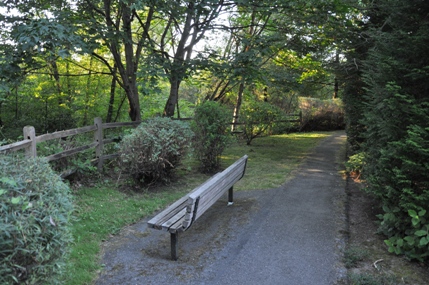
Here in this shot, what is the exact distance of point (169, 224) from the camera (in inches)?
141

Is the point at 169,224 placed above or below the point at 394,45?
below

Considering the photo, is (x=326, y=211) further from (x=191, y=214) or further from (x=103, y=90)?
(x=103, y=90)

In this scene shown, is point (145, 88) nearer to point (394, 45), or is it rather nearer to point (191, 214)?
point (191, 214)

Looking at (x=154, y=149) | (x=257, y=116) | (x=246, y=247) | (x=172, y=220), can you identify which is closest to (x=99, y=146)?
(x=154, y=149)

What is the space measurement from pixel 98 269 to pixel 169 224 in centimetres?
89

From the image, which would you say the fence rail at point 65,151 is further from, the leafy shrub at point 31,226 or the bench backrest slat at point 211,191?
the bench backrest slat at point 211,191

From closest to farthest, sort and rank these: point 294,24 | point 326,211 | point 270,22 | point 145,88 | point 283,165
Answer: point 326,211
point 145,88
point 283,165
point 294,24
point 270,22

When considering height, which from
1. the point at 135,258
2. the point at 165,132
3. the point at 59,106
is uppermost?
the point at 59,106

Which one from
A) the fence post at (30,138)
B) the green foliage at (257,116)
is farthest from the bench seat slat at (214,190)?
the green foliage at (257,116)

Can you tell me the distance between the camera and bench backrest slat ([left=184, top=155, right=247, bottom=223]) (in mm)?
3528

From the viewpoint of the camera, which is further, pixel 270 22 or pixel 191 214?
pixel 270 22

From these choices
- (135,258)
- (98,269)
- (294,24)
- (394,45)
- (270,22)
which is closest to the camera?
(98,269)

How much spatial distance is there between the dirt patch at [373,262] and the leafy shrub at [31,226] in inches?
110

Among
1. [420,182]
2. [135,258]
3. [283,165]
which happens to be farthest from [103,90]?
[420,182]
